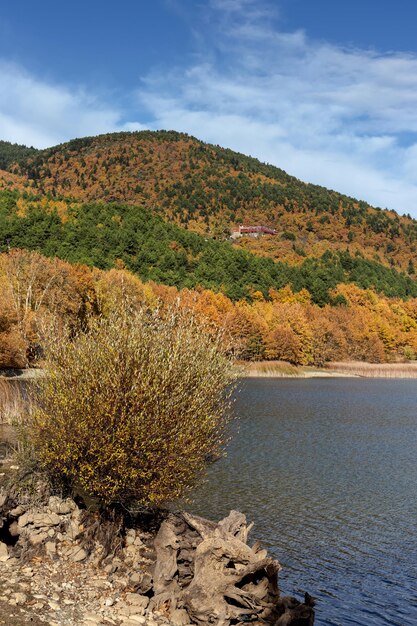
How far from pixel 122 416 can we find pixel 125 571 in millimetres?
4194

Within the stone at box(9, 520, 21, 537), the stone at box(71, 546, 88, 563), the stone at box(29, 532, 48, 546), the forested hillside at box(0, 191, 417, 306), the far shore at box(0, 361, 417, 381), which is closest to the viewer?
the stone at box(71, 546, 88, 563)

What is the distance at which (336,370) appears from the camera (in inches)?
5231

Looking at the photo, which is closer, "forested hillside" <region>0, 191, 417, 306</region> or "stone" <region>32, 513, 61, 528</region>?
"stone" <region>32, 513, 61, 528</region>

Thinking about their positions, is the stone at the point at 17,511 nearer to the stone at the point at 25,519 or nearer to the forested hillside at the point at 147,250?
the stone at the point at 25,519

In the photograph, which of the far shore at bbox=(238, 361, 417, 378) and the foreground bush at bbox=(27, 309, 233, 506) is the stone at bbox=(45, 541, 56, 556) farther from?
the far shore at bbox=(238, 361, 417, 378)

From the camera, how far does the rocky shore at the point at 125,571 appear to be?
1377cm

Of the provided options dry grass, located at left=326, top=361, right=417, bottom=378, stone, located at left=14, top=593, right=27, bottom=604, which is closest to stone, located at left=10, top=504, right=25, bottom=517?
stone, located at left=14, top=593, right=27, bottom=604

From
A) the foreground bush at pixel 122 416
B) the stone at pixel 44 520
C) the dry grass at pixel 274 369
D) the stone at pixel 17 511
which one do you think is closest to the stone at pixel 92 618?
the foreground bush at pixel 122 416

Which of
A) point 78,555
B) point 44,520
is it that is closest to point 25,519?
point 44,520

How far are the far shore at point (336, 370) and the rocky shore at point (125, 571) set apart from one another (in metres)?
91.2

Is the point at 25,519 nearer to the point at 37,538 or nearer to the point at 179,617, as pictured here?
the point at 37,538

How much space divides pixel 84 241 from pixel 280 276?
193 feet

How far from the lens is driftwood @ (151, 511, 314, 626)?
1405 cm

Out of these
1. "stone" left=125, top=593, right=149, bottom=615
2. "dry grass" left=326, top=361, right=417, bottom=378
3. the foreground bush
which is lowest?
"dry grass" left=326, top=361, right=417, bottom=378
